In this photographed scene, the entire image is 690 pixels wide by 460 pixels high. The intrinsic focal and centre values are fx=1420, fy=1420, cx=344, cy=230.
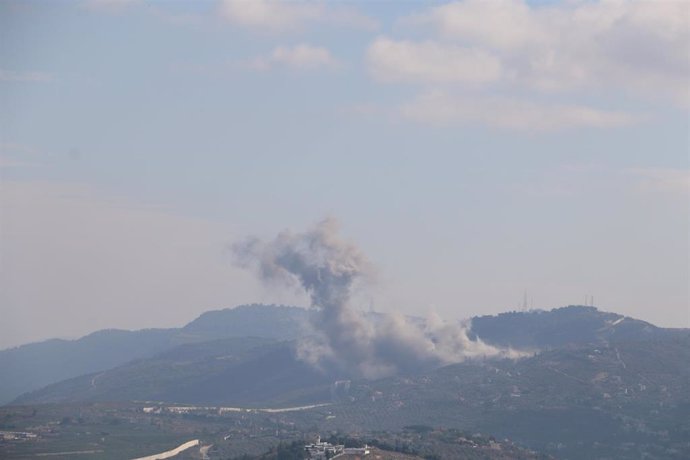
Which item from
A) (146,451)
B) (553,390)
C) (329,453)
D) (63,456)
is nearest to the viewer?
(329,453)

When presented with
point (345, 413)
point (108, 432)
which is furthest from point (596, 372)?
point (108, 432)

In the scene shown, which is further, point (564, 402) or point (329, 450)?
point (564, 402)

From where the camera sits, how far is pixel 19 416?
152 meters

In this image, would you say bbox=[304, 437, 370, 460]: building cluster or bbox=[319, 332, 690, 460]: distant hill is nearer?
bbox=[304, 437, 370, 460]: building cluster

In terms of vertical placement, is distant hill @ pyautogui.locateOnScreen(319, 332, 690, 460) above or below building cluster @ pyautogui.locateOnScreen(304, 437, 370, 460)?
above

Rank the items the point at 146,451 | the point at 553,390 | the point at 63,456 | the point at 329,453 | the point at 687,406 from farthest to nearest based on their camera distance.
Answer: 1. the point at 553,390
2. the point at 687,406
3. the point at 146,451
4. the point at 63,456
5. the point at 329,453

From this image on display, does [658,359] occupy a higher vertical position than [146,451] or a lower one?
higher

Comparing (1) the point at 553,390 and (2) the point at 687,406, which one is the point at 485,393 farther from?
(2) the point at 687,406

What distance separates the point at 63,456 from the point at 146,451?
10418mm

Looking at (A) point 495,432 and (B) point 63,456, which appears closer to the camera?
(B) point 63,456

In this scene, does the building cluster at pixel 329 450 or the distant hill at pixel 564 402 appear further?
the distant hill at pixel 564 402

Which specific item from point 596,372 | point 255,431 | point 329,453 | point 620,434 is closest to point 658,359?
point 596,372

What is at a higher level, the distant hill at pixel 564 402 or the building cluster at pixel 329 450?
the distant hill at pixel 564 402

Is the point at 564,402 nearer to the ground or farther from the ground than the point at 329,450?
farther from the ground
